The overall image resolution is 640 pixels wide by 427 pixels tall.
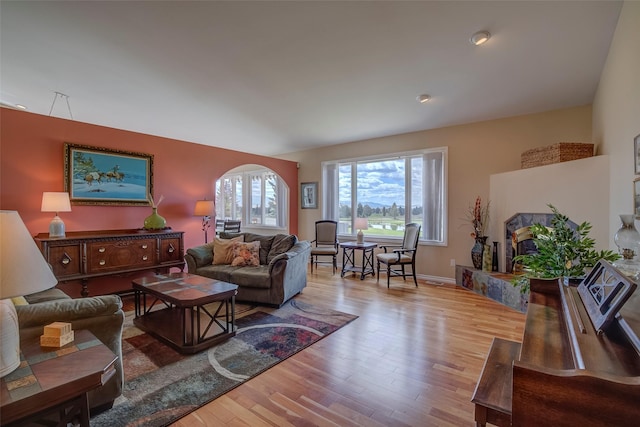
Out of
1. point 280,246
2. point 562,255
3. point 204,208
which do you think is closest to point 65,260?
point 204,208

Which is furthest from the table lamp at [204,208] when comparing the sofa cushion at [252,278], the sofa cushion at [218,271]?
the sofa cushion at [252,278]

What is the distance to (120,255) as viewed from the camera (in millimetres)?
3629

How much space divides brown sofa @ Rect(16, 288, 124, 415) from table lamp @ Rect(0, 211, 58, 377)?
1.82ft

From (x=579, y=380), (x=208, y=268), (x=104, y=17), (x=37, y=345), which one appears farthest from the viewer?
(x=208, y=268)

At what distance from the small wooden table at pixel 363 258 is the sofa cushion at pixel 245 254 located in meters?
1.73

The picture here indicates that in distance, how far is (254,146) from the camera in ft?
22.1

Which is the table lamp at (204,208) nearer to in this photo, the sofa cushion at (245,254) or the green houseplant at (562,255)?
the sofa cushion at (245,254)

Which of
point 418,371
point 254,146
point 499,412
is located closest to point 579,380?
point 499,412

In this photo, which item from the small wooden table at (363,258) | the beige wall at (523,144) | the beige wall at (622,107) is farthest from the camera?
the small wooden table at (363,258)

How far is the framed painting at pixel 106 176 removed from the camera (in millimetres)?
3551

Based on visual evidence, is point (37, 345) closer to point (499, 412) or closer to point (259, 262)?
point (499, 412)

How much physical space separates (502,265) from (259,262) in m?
3.63

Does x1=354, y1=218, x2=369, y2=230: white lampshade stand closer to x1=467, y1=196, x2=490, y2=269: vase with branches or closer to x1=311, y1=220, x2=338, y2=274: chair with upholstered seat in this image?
x1=311, y1=220, x2=338, y2=274: chair with upholstered seat

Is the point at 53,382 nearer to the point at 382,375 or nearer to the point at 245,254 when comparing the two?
the point at 382,375
